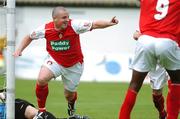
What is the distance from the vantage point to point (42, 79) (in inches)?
409

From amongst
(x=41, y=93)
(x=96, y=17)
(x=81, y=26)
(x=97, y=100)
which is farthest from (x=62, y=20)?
(x=96, y=17)

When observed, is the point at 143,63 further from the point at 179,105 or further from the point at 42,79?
the point at 42,79

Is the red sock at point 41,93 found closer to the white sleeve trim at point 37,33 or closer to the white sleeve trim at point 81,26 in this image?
the white sleeve trim at point 37,33

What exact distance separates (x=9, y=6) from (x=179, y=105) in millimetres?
2637

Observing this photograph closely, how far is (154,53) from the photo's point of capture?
8.01 metres

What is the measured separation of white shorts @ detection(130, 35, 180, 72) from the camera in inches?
313

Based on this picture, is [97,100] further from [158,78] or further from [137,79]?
[137,79]

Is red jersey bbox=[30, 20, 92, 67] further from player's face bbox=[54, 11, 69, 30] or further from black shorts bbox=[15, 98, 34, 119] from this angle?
black shorts bbox=[15, 98, 34, 119]

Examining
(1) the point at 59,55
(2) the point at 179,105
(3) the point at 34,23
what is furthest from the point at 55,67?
(3) the point at 34,23

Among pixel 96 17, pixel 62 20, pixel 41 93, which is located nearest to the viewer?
pixel 62 20

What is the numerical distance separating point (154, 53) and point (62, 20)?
265 cm

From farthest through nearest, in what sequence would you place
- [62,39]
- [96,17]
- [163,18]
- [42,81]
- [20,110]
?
[96,17] → [62,39] → [42,81] → [20,110] → [163,18]

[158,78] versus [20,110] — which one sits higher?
[158,78]

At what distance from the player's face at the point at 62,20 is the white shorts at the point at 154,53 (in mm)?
2390
